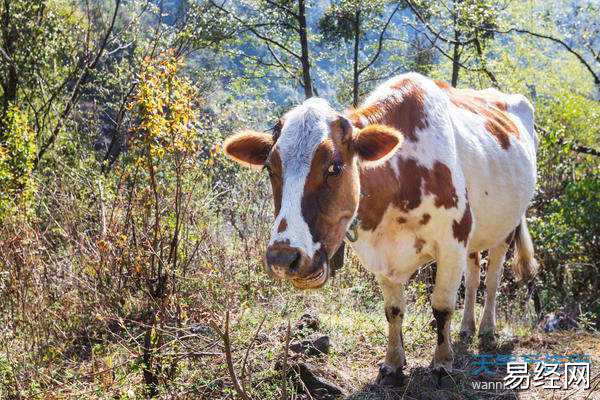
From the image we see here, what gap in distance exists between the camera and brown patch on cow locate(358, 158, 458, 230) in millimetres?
4973

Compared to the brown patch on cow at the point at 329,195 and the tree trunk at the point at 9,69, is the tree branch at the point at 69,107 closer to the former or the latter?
the tree trunk at the point at 9,69

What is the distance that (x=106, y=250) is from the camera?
6.35 m

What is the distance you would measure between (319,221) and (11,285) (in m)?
3.49

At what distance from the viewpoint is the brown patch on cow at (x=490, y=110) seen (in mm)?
6462

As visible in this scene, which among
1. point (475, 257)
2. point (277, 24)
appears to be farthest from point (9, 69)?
point (475, 257)

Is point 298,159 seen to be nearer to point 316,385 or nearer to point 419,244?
point 419,244

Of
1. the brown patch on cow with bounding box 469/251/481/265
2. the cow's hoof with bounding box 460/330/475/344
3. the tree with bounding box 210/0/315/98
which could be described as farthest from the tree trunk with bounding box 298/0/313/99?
the cow's hoof with bounding box 460/330/475/344

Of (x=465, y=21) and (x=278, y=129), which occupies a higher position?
(x=465, y=21)

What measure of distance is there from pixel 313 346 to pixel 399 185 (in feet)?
5.13

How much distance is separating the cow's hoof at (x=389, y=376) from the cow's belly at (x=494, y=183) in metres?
1.30

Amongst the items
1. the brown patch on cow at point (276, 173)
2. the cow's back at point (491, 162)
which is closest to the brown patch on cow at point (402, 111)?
the cow's back at point (491, 162)

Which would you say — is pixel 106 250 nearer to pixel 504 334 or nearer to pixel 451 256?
pixel 451 256

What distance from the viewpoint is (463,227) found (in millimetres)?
5406

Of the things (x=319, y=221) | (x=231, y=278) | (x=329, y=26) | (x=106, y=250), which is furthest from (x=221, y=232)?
(x=329, y=26)
